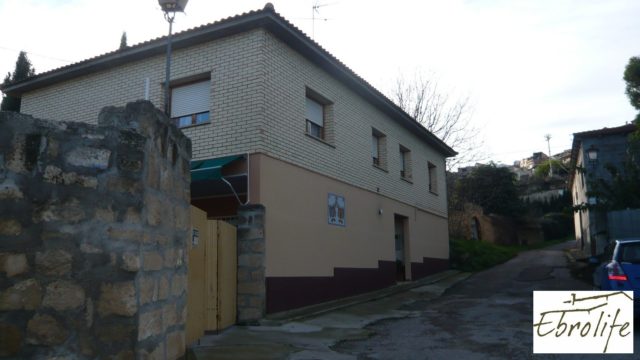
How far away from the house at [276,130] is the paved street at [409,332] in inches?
42.8

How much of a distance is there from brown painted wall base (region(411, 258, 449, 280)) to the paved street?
228 centimetres

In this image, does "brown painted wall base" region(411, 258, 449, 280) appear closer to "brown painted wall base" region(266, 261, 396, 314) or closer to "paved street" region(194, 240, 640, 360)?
"brown painted wall base" region(266, 261, 396, 314)

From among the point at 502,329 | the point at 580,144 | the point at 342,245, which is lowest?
the point at 502,329

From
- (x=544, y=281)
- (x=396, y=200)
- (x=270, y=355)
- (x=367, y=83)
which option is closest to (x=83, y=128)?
(x=270, y=355)

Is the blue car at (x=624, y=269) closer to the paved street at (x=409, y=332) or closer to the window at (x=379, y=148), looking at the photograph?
the paved street at (x=409, y=332)

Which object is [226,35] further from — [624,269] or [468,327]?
[624,269]

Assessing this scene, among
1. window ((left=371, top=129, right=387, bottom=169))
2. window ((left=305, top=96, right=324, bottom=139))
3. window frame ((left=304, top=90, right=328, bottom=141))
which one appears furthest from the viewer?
window ((left=371, top=129, right=387, bottom=169))

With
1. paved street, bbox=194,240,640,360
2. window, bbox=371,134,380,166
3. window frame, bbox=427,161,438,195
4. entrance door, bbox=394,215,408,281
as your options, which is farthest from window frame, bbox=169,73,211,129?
window frame, bbox=427,161,438,195

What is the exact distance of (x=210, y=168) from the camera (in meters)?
9.59

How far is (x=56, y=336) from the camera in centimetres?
336

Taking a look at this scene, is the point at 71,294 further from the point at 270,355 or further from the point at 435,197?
the point at 435,197

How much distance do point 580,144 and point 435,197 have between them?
624cm

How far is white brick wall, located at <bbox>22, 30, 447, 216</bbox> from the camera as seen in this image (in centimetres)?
1016

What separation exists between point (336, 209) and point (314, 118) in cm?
222
